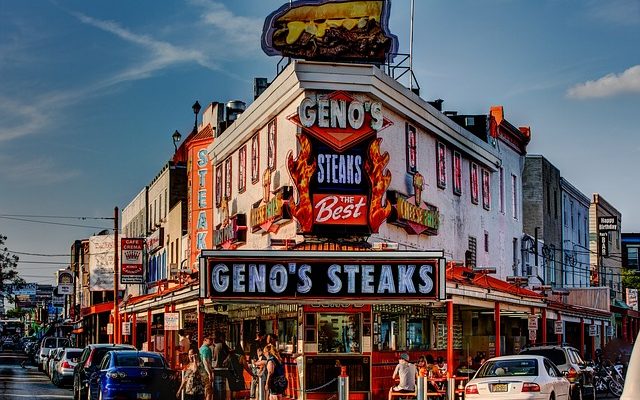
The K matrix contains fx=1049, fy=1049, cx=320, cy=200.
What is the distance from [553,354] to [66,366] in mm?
20513

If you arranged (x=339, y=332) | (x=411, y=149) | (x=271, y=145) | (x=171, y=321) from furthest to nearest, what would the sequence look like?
(x=171, y=321)
(x=411, y=149)
(x=271, y=145)
(x=339, y=332)

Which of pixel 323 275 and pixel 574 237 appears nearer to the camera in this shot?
pixel 323 275

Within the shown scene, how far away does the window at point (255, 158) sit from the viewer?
38.4 meters

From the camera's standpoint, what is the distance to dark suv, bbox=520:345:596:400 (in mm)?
29078

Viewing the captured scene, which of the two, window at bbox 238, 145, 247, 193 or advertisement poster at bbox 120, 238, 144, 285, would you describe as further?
advertisement poster at bbox 120, 238, 144, 285

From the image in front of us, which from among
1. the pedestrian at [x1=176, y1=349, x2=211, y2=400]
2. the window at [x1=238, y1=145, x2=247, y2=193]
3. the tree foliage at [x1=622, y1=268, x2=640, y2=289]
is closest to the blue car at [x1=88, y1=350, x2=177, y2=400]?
the pedestrian at [x1=176, y1=349, x2=211, y2=400]

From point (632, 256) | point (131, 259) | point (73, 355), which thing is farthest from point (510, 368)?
point (632, 256)

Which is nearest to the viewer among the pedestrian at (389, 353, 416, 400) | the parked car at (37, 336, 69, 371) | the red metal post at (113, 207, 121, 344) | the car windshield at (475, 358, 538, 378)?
the car windshield at (475, 358, 538, 378)

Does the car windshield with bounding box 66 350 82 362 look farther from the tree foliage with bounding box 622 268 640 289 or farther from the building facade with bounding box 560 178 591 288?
the tree foliage with bounding box 622 268 640 289

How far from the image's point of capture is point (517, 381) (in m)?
24.2

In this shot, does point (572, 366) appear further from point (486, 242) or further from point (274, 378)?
point (486, 242)

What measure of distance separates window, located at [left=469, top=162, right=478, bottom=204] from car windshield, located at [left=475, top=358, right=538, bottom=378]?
19.1 metres

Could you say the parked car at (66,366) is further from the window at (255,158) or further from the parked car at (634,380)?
the parked car at (634,380)

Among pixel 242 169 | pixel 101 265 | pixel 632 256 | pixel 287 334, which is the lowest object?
pixel 287 334
